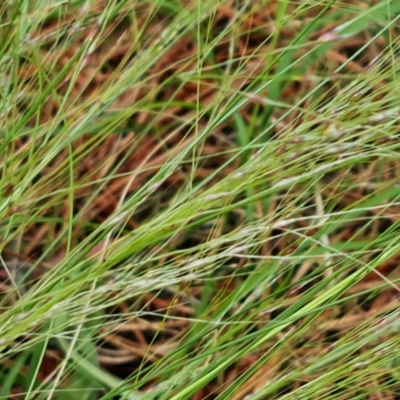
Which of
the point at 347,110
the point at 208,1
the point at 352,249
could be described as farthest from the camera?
the point at 352,249

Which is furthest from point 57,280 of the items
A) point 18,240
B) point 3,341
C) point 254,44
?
point 254,44

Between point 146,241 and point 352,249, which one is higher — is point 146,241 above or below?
above

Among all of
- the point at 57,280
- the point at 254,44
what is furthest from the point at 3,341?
the point at 254,44

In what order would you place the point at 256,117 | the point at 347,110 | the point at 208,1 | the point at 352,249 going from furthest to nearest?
the point at 256,117 → the point at 352,249 → the point at 208,1 → the point at 347,110

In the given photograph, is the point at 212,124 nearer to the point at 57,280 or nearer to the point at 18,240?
the point at 57,280

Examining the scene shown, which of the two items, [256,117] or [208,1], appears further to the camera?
[256,117]

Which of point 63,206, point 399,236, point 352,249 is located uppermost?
point 63,206
